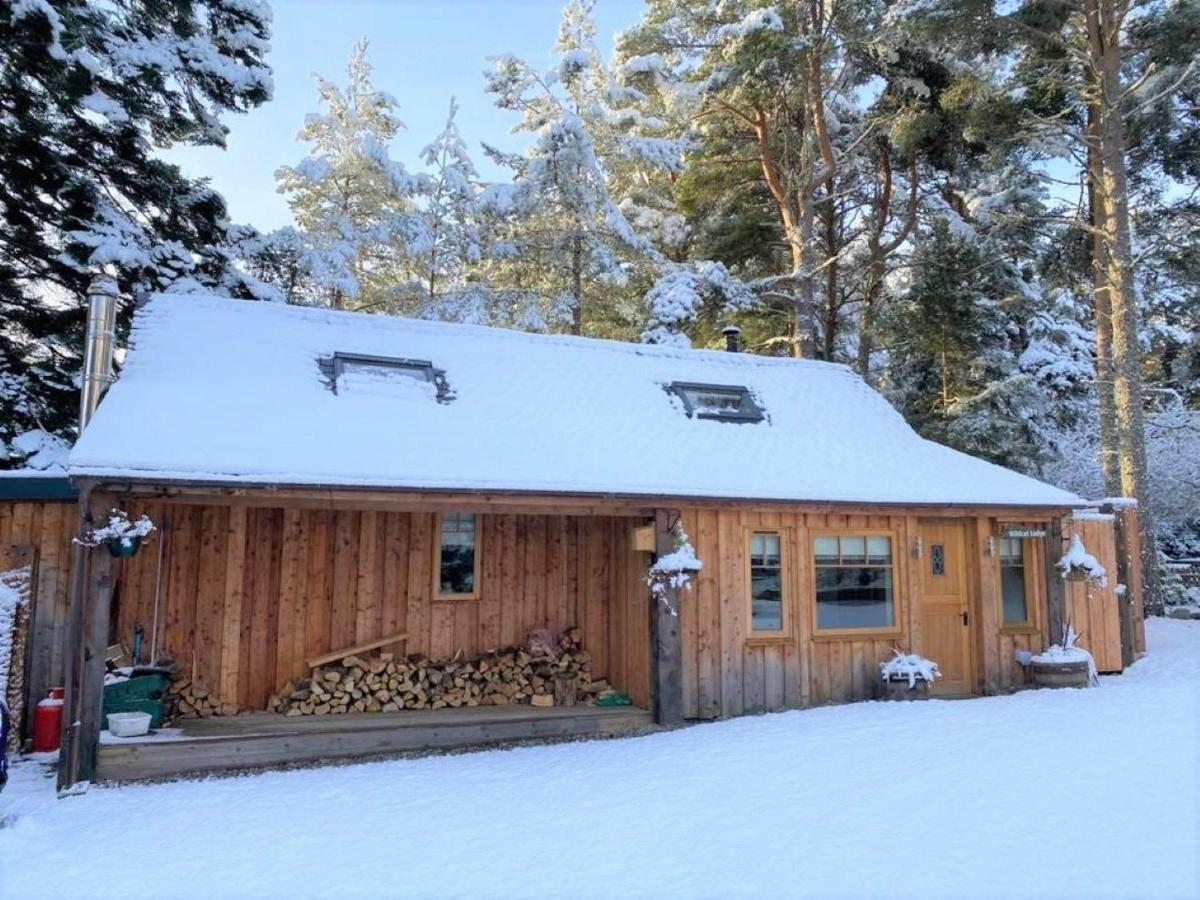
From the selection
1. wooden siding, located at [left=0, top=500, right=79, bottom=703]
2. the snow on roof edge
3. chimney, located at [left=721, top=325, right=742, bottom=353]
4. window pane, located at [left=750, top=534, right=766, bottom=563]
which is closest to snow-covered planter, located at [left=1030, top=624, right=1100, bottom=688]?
the snow on roof edge

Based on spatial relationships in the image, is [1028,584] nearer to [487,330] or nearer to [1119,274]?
[1119,274]

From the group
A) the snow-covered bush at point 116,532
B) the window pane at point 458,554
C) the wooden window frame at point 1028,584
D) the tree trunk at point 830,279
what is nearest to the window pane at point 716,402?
the window pane at point 458,554

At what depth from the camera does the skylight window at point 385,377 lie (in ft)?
28.3

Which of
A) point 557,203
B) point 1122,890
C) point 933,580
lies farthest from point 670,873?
point 557,203

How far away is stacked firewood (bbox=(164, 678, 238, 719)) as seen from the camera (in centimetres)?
778

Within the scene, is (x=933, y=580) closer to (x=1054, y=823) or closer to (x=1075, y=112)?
(x=1054, y=823)

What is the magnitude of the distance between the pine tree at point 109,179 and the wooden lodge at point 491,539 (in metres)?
3.60

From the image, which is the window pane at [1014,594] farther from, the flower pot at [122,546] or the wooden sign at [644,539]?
the flower pot at [122,546]

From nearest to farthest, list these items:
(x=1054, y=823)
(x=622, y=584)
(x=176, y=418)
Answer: (x=1054, y=823) → (x=176, y=418) → (x=622, y=584)

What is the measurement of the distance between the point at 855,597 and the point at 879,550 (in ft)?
1.93

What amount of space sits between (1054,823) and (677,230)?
16.6 m

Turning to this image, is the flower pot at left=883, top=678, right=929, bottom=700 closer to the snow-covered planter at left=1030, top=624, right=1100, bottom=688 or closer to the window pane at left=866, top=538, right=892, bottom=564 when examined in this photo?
the window pane at left=866, top=538, right=892, bottom=564

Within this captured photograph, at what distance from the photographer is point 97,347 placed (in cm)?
820

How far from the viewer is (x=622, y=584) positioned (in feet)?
30.2
